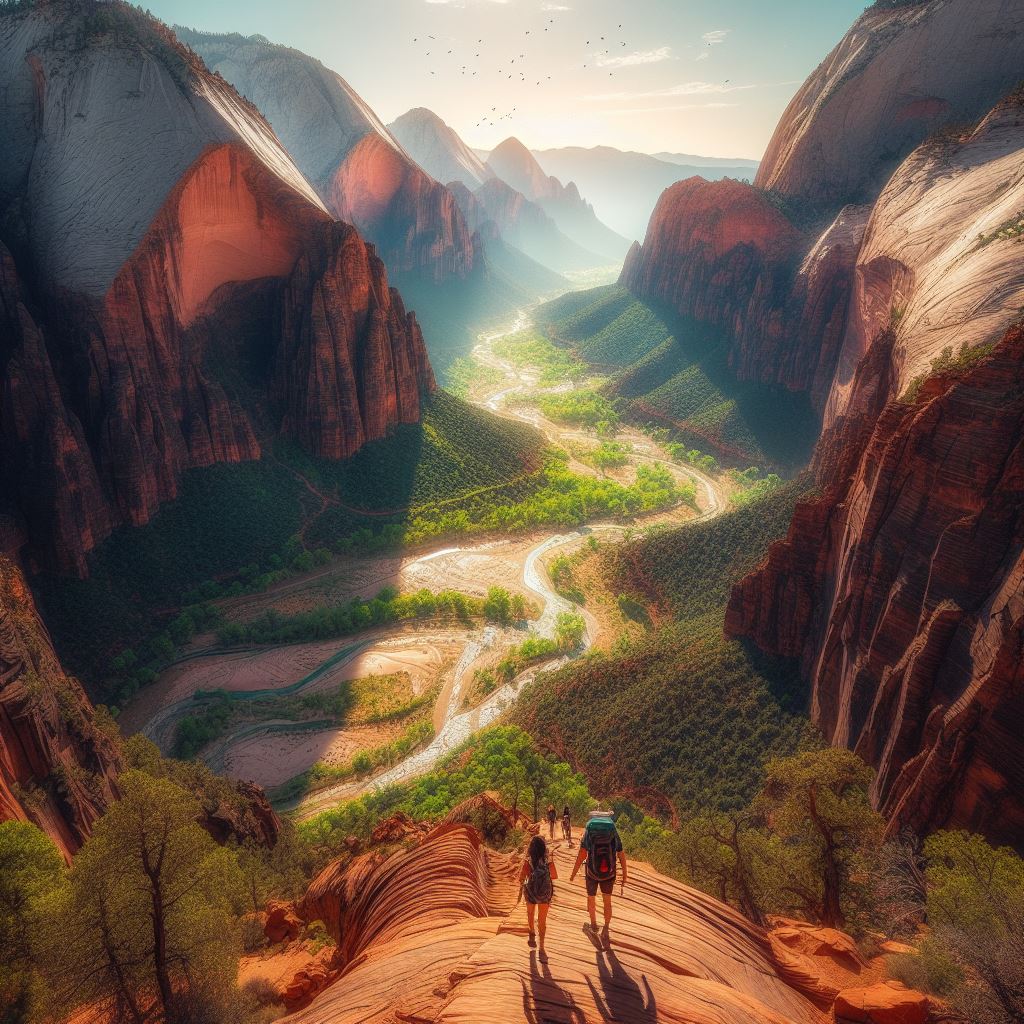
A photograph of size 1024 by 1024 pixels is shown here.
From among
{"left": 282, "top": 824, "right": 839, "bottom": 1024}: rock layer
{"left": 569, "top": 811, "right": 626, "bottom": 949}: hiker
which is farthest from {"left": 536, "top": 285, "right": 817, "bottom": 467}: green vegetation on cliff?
{"left": 569, "top": 811, "right": 626, "bottom": 949}: hiker

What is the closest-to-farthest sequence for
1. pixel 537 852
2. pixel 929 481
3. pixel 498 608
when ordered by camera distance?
pixel 537 852 → pixel 929 481 → pixel 498 608

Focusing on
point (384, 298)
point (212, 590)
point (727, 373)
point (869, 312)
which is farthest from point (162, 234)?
point (727, 373)

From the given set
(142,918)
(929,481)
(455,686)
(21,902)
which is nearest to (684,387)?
(455,686)

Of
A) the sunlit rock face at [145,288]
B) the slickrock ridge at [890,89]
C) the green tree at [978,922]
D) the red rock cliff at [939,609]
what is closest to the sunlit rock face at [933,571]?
the red rock cliff at [939,609]

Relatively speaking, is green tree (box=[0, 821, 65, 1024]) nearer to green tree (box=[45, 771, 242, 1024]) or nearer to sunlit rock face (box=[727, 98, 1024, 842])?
green tree (box=[45, 771, 242, 1024])

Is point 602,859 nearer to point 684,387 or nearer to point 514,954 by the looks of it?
point 514,954

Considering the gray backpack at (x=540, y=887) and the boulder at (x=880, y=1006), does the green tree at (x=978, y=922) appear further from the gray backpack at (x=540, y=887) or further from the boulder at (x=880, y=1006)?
the gray backpack at (x=540, y=887)
